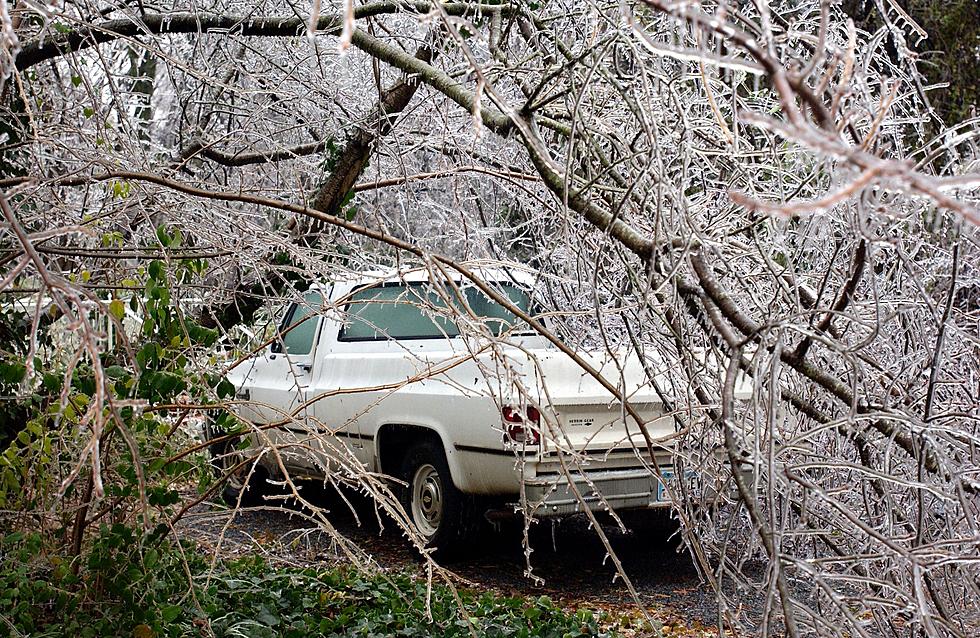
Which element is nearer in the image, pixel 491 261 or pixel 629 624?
pixel 491 261

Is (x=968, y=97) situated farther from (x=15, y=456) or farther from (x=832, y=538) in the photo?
(x=15, y=456)

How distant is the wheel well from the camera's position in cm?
621

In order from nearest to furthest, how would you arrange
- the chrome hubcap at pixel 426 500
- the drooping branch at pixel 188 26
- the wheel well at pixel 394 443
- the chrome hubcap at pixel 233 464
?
the chrome hubcap at pixel 233 464
the drooping branch at pixel 188 26
the chrome hubcap at pixel 426 500
the wheel well at pixel 394 443

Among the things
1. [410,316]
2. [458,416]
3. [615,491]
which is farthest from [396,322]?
[615,491]

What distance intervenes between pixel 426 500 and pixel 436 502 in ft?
0.43

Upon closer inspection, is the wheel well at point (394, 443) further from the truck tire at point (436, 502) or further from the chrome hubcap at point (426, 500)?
the chrome hubcap at point (426, 500)

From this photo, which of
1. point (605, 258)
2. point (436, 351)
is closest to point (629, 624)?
point (436, 351)

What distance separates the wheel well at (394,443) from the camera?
621 cm

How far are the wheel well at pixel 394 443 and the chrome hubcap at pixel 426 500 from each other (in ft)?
0.75

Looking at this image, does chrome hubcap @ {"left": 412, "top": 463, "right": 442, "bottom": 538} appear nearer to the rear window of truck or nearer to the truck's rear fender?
the truck's rear fender

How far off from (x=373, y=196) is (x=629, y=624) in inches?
133

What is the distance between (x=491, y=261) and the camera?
3338mm

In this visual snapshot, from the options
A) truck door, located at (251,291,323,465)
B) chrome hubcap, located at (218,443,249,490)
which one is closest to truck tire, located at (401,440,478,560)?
truck door, located at (251,291,323,465)

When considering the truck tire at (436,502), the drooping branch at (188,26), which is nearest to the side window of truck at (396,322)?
the truck tire at (436,502)
